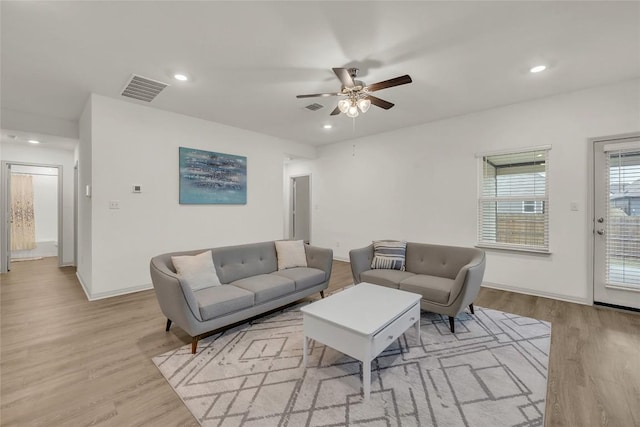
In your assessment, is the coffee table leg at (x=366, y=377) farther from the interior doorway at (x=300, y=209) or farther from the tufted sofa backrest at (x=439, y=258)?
the interior doorway at (x=300, y=209)

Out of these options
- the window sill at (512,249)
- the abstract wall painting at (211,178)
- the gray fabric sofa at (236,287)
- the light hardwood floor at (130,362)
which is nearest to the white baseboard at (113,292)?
the light hardwood floor at (130,362)

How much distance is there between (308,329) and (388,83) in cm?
226

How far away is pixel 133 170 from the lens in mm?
3912

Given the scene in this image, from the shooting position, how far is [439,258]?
132 inches

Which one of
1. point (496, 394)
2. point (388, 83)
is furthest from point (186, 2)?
point (496, 394)

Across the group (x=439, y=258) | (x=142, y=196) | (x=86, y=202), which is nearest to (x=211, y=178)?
(x=142, y=196)

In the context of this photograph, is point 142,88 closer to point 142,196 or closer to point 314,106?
point 142,196

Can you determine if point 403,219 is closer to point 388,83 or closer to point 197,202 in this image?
point 388,83

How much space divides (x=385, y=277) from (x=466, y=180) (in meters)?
2.37

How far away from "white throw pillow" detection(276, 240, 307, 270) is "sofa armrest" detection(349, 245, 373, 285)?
26.0 inches

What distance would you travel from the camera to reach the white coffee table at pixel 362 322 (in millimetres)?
1820

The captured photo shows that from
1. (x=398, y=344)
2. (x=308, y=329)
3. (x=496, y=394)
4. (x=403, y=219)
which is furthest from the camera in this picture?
(x=403, y=219)

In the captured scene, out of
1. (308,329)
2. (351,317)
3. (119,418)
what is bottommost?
(119,418)

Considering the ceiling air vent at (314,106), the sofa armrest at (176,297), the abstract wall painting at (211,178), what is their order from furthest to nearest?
1. the abstract wall painting at (211,178)
2. the ceiling air vent at (314,106)
3. the sofa armrest at (176,297)
